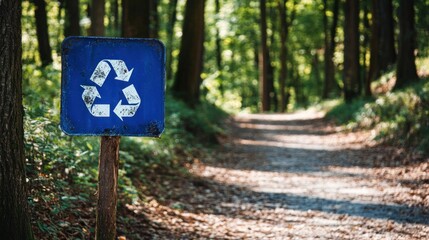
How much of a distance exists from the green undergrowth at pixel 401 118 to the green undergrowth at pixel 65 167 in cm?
514

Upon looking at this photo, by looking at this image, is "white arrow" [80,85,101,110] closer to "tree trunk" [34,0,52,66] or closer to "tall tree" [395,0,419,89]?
"tree trunk" [34,0,52,66]

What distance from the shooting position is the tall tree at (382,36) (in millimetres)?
17734

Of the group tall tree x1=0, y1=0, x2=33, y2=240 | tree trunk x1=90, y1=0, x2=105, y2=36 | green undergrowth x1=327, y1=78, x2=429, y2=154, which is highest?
tree trunk x1=90, y1=0, x2=105, y2=36

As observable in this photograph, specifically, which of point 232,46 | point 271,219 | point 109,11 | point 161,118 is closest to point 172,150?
point 271,219

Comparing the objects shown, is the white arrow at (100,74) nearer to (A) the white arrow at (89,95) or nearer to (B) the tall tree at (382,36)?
(A) the white arrow at (89,95)

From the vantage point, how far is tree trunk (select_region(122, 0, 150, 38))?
1071 cm

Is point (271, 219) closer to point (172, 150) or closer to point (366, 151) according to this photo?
point (172, 150)

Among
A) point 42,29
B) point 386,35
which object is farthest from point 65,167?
point 386,35

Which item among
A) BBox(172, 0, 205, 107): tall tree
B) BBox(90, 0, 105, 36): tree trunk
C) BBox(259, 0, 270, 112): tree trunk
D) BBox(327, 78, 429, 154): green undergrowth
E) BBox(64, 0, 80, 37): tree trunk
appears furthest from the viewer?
BBox(259, 0, 270, 112): tree trunk

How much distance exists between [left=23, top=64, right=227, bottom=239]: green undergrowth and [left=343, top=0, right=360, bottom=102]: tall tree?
12325 millimetres

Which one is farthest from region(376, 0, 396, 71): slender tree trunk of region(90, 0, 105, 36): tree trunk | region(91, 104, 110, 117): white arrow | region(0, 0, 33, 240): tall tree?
region(0, 0, 33, 240): tall tree

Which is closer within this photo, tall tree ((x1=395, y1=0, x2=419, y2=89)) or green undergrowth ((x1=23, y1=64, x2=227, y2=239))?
green undergrowth ((x1=23, y1=64, x2=227, y2=239))

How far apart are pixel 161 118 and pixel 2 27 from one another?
127 centimetres

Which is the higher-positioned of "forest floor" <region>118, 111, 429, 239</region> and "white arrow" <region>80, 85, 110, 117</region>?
"white arrow" <region>80, 85, 110, 117</region>
